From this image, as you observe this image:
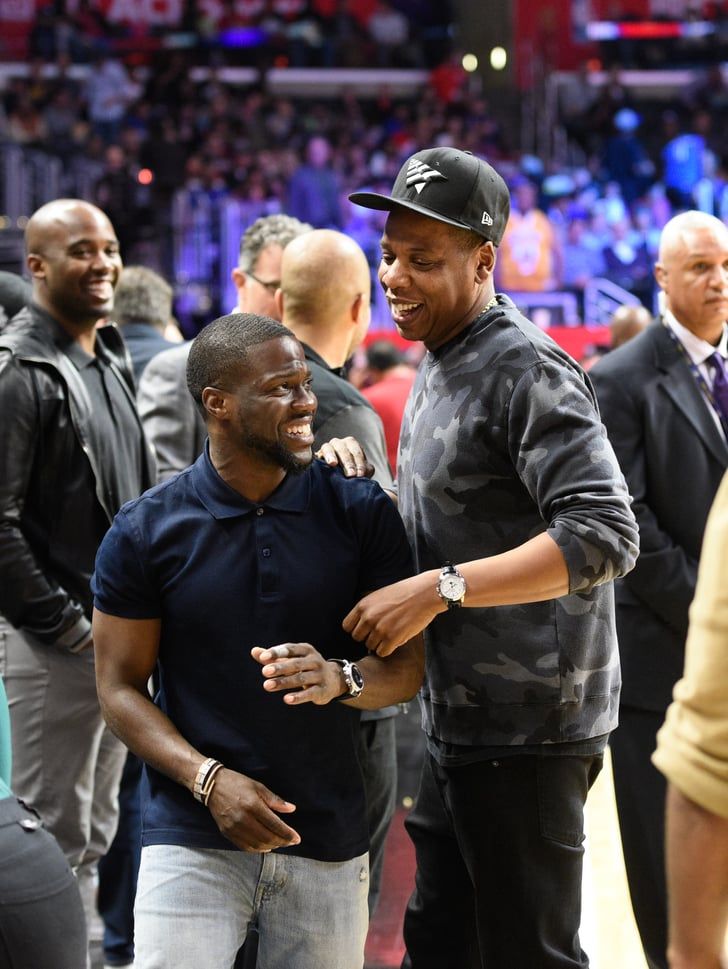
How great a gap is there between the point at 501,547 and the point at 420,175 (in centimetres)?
70

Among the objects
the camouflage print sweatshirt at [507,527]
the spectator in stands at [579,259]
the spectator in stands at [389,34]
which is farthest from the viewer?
the spectator in stands at [389,34]

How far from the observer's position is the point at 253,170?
51.8 feet

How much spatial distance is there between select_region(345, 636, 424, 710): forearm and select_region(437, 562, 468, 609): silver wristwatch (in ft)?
0.50

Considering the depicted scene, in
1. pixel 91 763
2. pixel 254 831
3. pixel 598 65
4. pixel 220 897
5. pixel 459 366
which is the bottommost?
pixel 91 763

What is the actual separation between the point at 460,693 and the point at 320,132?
15676mm

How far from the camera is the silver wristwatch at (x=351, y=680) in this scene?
207 cm

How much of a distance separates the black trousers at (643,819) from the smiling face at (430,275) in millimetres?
1454

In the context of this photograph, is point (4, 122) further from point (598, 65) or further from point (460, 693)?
point (460, 693)

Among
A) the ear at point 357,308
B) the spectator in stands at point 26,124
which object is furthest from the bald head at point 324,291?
the spectator in stands at point 26,124

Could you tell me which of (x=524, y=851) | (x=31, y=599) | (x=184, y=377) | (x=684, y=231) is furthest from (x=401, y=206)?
(x=184, y=377)

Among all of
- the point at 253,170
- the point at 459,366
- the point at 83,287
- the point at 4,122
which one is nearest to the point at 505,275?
the point at 253,170

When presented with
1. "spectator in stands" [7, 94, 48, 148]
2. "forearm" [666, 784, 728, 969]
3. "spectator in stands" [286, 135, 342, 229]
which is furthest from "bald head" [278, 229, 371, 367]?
"spectator in stands" [7, 94, 48, 148]

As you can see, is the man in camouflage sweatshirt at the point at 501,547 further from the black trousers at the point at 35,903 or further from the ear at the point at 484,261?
the black trousers at the point at 35,903

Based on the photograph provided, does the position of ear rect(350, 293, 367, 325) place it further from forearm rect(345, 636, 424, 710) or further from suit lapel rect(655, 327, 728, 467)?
forearm rect(345, 636, 424, 710)
